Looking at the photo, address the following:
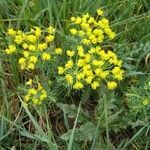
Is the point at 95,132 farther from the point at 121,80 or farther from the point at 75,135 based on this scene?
the point at 121,80

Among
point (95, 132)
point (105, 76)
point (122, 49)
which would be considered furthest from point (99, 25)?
point (95, 132)

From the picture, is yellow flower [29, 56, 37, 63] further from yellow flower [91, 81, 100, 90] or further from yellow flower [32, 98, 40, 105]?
yellow flower [91, 81, 100, 90]

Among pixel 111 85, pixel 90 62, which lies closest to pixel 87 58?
pixel 90 62

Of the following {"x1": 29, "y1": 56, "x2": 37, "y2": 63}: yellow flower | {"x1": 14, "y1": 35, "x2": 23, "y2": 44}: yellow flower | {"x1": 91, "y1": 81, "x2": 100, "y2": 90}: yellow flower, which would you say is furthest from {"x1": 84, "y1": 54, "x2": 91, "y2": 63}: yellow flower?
{"x1": 14, "y1": 35, "x2": 23, "y2": 44}: yellow flower

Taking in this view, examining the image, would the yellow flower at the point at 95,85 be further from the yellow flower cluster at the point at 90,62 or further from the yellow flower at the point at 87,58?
the yellow flower at the point at 87,58

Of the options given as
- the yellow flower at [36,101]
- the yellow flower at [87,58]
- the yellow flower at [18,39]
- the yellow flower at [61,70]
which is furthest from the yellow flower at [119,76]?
the yellow flower at [18,39]

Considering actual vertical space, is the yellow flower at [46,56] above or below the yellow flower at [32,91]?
above

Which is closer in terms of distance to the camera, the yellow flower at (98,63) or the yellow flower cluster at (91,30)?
the yellow flower at (98,63)
